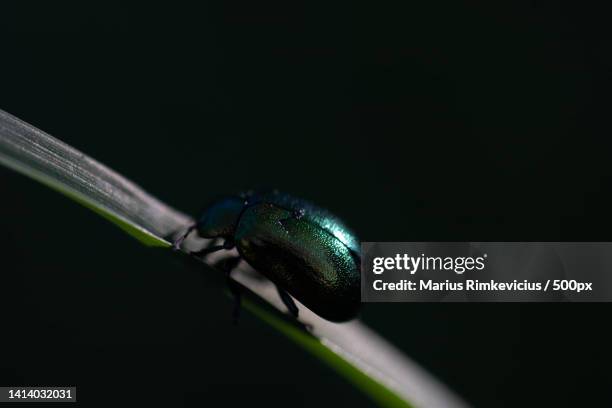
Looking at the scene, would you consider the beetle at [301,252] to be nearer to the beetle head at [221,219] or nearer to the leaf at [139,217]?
the beetle head at [221,219]

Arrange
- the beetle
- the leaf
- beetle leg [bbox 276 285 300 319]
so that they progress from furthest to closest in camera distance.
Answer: the beetle
beetle leg [bbox 276 285 300 319]
the leaf

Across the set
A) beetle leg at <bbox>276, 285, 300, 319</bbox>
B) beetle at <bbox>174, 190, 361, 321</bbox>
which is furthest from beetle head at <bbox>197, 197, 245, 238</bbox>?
beetle leg at <bbox>276, 285, 300, 319</bbox>

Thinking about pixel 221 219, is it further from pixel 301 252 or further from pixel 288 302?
pixel 288 302

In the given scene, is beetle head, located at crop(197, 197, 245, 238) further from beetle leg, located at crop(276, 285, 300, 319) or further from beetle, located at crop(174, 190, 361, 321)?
beetle leg, located at crop(276, 285, 300, 319)

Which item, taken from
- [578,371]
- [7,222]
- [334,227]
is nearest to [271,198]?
[334,227]

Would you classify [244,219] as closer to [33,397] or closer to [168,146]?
[33,397]
